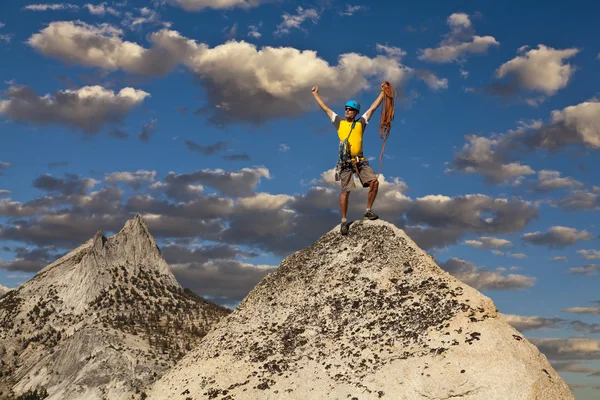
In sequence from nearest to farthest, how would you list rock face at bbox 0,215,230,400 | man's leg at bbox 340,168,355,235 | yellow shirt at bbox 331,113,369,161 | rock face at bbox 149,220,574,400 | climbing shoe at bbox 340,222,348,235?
rock face at bbox 149,220,574,400, yellow shirt at bbox 331,113,369,161, man's leg at bbox 340,168,355,235, climbing shoe at bbox 340,222,348,235, rock face at bbox 0,215,230,400

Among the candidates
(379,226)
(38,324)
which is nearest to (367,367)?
(379,226)

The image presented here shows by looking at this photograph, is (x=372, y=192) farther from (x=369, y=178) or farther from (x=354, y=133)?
(x=354, y=133)

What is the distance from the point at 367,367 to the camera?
2559 cm

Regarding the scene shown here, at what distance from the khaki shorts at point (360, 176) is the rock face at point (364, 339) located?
217 cm

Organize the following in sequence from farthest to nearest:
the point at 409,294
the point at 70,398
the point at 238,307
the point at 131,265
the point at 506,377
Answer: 1. the point at 131,265
2. the point at 70,398
3. the point at 238,307
4. the point at 409,294
5. the point at 506,377

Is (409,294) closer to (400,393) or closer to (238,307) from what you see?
(400,393)

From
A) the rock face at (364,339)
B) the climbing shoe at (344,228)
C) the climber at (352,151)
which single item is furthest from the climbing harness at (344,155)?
the rock face at (364,339)

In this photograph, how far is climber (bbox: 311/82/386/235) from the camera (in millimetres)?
31141

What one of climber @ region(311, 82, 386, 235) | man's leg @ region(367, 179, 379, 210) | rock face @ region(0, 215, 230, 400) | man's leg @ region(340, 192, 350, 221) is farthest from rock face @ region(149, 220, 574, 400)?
rock face @ region(0, 215, 230, 400)

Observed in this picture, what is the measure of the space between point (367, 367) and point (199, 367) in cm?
824

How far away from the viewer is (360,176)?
3120cm

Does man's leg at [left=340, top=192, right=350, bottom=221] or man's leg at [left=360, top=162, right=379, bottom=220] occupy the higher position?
man's leg at [left=360, top=162, right=379, bottom=220]

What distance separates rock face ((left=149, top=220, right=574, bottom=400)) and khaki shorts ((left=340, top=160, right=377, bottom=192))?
2.17m

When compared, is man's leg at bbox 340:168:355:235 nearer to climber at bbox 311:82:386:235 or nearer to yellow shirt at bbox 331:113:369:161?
climber at bbox 311:82:386:235
